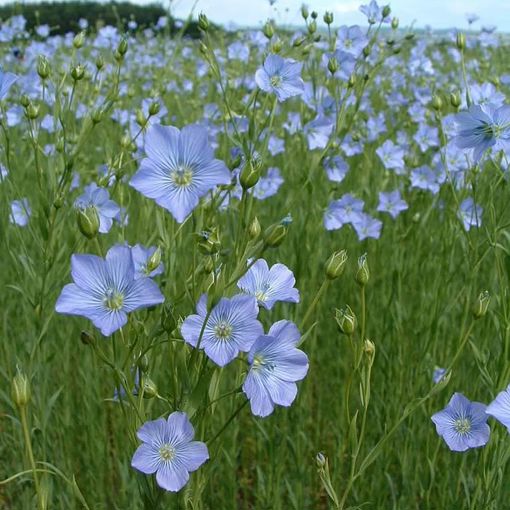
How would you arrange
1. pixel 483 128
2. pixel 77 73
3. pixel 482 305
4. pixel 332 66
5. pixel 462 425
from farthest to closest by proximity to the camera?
pixel 332 66 < pixel 77 73 < pixel 483 128 < pixel 462 425 < pixel 482 305

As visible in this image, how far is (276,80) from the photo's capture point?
180 centimetres

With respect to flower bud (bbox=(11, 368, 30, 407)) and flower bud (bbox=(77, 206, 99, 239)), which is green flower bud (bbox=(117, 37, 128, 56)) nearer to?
flower bud (bbox=(77, 206, 99, 239))

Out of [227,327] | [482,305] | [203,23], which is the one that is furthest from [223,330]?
[203,23]

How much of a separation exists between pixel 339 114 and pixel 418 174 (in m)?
0.97

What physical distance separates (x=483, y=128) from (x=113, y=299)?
103 centimetres

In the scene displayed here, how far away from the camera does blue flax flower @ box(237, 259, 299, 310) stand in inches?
49.7

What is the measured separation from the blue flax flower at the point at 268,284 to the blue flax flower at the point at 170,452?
27 cm

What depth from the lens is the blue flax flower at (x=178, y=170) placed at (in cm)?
115

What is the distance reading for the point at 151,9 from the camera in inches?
578

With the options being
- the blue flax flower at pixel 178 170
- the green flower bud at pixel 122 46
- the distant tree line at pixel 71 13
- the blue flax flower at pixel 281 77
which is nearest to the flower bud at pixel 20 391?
the blue flax flower at pixel 178 170

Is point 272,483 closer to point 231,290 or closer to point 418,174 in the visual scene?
point 231,290

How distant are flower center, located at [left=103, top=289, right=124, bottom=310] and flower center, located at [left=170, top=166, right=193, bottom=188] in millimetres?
200

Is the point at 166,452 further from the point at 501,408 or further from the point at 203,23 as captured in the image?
the point at 203,23

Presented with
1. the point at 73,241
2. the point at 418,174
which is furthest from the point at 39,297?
the point at 418,174
